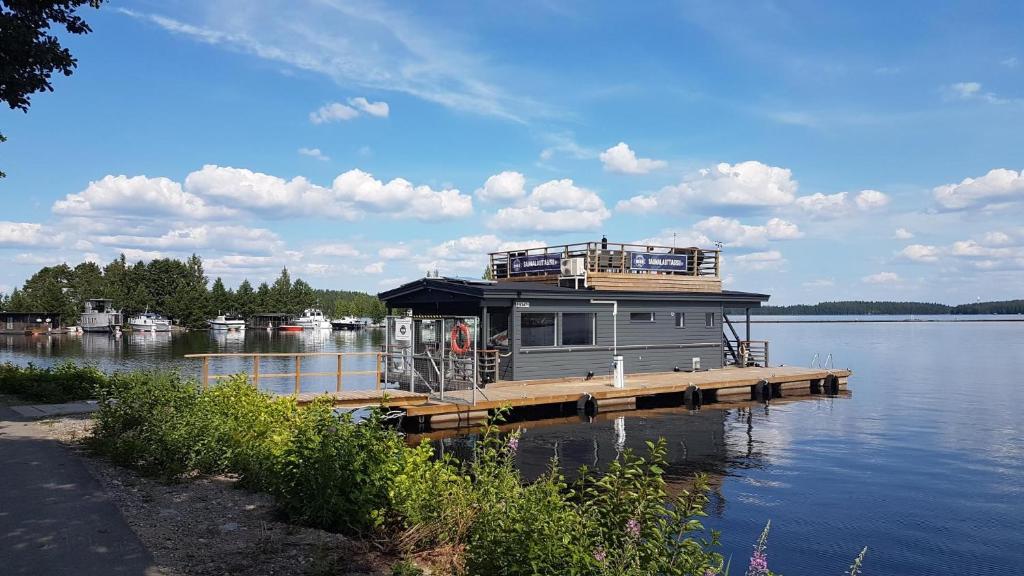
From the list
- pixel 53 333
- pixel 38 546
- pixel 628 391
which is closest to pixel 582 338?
pixel 628 391

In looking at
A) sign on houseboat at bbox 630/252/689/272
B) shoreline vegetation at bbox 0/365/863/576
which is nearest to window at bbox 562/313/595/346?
sign on houseboat at bbox 630/252/689/272

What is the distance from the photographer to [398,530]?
8359 millimetres

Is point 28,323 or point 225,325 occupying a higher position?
point 28,323

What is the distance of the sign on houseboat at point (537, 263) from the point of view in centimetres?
2888

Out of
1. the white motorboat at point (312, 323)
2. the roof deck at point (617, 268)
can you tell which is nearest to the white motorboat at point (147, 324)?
the white motorboat at point (312, 323)

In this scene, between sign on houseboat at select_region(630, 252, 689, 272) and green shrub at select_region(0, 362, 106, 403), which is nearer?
green shrub at select_region(0, 362, 106, 403)

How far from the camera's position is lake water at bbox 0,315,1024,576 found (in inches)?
474

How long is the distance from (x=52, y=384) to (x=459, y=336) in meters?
11.8

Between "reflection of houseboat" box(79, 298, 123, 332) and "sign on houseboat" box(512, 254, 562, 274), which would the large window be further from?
"reflection of houseboat" box(79, 298, 123, 332)

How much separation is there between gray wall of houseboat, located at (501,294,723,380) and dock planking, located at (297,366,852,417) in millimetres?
441

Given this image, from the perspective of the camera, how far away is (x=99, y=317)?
373ft

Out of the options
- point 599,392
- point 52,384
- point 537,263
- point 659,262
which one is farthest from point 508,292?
point 52,384

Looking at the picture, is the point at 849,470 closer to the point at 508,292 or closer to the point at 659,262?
the point at 508,292

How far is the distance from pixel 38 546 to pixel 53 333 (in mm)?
122493
